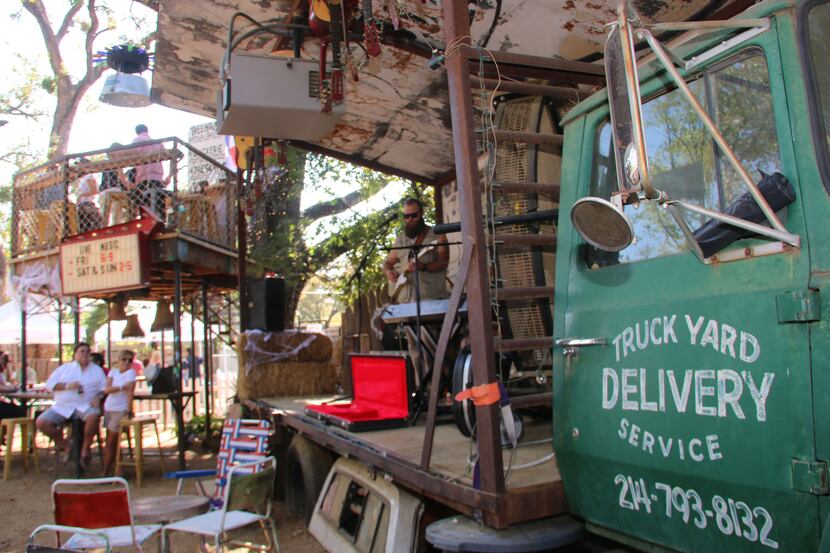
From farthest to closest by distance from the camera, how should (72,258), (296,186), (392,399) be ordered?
(296,186) < (72,258) < (392,399)

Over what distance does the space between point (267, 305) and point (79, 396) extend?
302 cm

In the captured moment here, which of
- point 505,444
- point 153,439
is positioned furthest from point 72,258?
point 505,444

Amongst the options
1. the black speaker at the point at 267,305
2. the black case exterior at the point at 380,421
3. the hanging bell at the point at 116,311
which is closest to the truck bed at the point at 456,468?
the black case exterior at the point at 380,421

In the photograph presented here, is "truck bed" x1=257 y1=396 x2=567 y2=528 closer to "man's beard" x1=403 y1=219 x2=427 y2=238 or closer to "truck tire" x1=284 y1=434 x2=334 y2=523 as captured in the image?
"truck tire" x1=284 y1=434 x2=334 y2=523

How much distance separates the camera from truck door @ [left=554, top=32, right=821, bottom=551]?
171 centimetres

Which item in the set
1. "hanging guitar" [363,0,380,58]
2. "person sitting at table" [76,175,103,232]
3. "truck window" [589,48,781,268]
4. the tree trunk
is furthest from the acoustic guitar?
the tree trunk

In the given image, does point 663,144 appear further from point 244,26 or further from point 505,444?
point 244,26

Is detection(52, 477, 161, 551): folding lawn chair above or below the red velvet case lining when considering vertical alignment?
below

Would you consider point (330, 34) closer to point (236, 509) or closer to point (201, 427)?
point (236, 509)

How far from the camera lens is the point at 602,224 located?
6.24 ft

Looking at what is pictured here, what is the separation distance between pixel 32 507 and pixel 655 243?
322 inches

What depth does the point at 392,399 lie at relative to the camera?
500cm

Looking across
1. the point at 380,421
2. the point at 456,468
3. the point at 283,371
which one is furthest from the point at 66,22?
the point at 456,468

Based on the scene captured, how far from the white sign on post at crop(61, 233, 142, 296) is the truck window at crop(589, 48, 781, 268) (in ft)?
26.9
